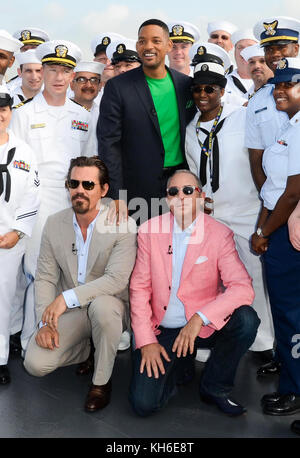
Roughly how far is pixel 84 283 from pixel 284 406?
149 cm

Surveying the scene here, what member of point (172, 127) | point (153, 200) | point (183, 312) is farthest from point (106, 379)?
point (172, 127)

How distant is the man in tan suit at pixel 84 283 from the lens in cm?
370

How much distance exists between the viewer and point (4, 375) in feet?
13.2

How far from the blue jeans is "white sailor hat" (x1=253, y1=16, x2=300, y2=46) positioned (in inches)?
74.2

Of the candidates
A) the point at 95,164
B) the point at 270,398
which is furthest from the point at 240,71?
the point at 270,398

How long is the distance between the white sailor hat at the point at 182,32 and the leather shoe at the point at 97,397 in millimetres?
4738

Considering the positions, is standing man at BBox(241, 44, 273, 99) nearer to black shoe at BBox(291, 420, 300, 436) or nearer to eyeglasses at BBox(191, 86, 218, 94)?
eyeglasses at BBox(191, 86, 218, 94)

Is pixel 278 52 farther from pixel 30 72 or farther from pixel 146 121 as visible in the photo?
pixel 30 72

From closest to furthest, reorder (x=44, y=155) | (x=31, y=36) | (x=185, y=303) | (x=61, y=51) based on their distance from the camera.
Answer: (x=185, y=303) → (x=44, y=155) → (x=61, y=51) → (x=31, y=36)

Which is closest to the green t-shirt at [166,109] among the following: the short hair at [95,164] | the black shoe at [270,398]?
the short hair at [95,164]

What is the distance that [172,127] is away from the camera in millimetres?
4293

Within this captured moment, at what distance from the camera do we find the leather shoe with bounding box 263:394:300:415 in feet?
11.6

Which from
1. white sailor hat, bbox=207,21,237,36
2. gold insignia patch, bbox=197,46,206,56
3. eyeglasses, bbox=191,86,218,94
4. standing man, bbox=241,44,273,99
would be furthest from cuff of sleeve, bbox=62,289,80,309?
white sailor hat, bbox=207,21,237,36
